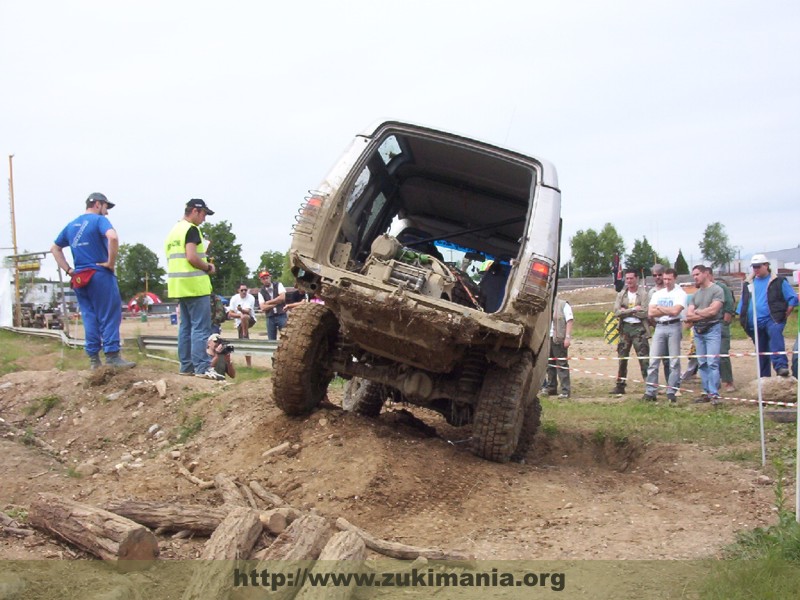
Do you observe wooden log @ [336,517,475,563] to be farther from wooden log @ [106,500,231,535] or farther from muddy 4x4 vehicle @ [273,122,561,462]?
muddy 4x4 vehicle @ [273,122,561,462]

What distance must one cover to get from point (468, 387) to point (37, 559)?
3.24 m

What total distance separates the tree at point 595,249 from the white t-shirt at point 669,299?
6245 centimetres

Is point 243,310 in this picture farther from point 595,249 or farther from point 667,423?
point 595,249

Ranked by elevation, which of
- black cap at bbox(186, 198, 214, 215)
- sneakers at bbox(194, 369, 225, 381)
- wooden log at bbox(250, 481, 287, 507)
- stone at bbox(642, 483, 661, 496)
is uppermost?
black cap at bbox(186, 198, 214, 215)

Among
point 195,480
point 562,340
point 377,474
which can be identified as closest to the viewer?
point 377,474

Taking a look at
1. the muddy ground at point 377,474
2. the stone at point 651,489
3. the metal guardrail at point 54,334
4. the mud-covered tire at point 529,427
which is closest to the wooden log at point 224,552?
the muddy ground at point 377,474

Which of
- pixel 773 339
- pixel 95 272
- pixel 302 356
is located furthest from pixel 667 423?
pixel 95 272

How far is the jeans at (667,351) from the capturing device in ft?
32.8

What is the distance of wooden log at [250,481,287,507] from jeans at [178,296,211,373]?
3.51 metres

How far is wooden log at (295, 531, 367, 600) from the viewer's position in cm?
329

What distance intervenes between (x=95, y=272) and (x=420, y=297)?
13.3 feet

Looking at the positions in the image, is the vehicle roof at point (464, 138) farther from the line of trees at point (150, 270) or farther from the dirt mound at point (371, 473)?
the line of trees at point (150, 270)

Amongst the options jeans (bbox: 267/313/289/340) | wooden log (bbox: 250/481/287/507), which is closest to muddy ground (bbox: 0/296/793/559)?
wooden log (bbox: 250/481/287/507)

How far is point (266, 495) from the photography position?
489cm
